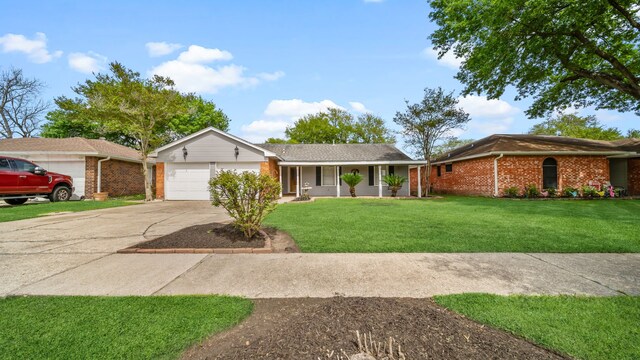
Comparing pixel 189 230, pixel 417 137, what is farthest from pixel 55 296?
pixel 417 137

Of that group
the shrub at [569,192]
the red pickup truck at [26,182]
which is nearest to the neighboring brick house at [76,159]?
the red pickup truck at [26,182]

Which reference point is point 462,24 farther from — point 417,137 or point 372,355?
point 372,355

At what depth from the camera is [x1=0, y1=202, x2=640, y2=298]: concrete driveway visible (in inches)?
120

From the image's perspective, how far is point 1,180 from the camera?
1009cm

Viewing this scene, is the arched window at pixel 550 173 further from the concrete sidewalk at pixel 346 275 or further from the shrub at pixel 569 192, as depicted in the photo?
the concrete sidewalk at pixel 346 275

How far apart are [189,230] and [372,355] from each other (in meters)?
5.56

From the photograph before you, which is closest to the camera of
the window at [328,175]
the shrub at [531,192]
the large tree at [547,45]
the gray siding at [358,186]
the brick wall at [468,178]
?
the large tree at [547,45]

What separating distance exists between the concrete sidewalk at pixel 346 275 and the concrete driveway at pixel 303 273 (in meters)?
0.01

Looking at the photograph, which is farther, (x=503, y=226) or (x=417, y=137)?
(x=417, y=137)

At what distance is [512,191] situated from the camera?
14766 mm

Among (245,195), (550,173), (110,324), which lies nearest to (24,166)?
(245,195)

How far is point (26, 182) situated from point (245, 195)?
12391 millimetres

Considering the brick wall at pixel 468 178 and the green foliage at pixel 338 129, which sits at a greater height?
the green foliage at pixel 338 129

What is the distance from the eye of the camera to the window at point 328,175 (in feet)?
62.4
